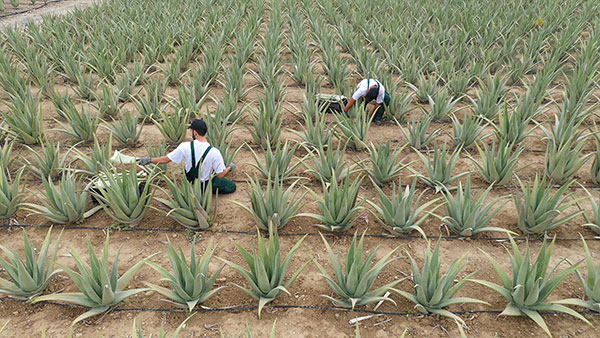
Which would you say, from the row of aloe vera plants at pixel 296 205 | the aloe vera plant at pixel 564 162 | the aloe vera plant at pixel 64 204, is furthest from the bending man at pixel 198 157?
the aloe vera plant at pixel 564 162

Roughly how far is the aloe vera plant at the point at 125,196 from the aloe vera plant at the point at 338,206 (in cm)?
119

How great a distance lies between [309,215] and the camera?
8.98ft

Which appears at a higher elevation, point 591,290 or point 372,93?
point 372,93

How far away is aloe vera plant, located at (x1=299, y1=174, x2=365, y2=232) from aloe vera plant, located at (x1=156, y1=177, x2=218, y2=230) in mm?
710

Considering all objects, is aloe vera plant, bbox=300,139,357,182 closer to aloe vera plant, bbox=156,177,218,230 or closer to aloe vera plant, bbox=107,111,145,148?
aloe vera plant, bbox=156,177,218,230

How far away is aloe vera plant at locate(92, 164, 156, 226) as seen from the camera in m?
2.71

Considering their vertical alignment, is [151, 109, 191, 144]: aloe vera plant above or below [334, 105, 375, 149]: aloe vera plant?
below

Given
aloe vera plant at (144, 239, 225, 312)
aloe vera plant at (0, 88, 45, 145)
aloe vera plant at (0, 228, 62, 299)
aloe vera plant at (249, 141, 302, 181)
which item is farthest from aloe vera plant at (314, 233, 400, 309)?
aloe vera plant at (0, 88, 45, 145)

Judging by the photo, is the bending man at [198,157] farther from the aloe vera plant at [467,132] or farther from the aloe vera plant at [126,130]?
the aloe vera plant at [467,132]

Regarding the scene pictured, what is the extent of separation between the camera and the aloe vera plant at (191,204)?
8.90 feet

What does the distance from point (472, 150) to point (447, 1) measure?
608 cm

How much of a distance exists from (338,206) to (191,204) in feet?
3.42

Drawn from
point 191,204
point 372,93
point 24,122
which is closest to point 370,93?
point 372,93

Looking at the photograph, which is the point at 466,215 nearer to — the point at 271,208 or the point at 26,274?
the point at 271,208
